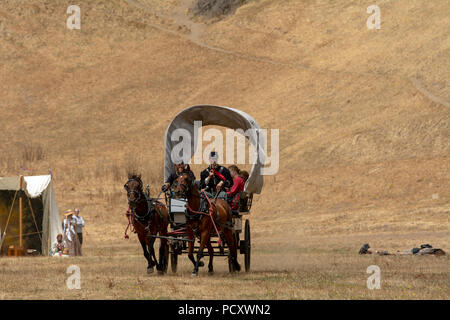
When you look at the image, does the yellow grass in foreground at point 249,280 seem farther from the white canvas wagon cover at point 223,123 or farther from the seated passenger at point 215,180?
the white canvas wagon cover at point 223,123

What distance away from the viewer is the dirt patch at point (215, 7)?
9181cm

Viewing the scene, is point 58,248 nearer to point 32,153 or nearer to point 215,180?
point 215,180

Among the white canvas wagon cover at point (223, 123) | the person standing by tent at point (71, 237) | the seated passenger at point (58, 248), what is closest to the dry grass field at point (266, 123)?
the seated passenger at point (58, 248)

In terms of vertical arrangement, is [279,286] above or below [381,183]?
below

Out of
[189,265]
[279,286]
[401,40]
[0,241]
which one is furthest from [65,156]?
[279,286]

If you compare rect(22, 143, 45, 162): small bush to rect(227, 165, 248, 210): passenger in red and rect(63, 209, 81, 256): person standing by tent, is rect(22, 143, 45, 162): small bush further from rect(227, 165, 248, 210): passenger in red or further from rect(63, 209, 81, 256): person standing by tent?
rect(227, 165, 248, 210): passenger in red

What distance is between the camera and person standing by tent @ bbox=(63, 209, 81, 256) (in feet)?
89.5

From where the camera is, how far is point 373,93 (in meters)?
60.9

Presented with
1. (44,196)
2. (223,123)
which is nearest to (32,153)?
(44,196)

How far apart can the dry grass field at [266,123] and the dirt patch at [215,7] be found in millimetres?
1434

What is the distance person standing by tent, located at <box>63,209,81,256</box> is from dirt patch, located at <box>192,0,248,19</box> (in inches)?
2599

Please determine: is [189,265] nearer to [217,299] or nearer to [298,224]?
[217,299]

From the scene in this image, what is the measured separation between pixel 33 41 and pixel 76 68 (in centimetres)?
616

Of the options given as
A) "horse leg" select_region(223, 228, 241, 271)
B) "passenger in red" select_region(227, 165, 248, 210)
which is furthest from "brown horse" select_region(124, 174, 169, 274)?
"passenger in red" select_region(227, 165, 248, 210)
